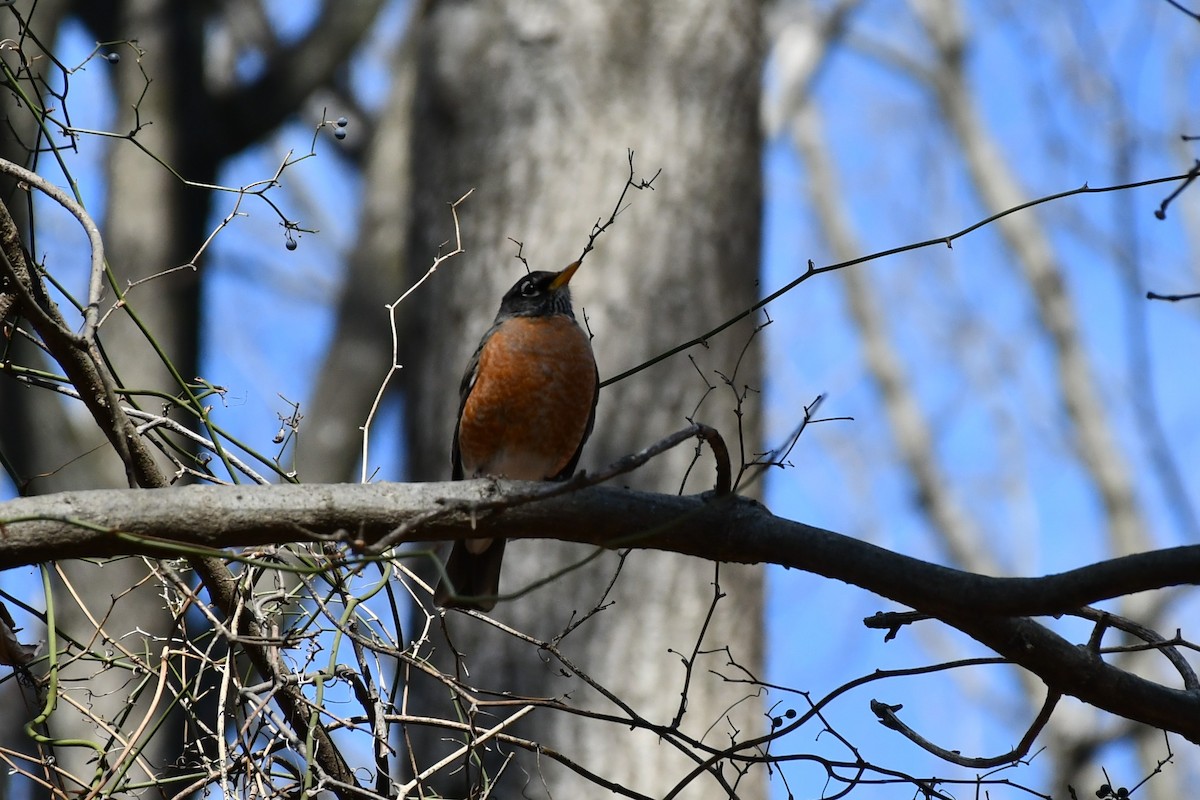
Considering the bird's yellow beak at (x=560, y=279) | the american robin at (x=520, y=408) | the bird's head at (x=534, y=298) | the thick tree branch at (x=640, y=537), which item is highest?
the bird's head at (x=534, y=298)

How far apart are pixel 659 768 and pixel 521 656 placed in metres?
0.64

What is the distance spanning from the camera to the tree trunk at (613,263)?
4449 millimetres

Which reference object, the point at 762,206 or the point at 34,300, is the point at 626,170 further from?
the point at 34,300

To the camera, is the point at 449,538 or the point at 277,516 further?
the point at 449,538

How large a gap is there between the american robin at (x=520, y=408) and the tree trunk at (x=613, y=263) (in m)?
0.36

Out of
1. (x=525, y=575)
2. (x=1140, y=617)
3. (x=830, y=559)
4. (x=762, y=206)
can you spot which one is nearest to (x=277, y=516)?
(x=830, y=559)

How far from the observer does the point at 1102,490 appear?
11289mm

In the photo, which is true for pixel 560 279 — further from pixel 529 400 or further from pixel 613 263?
pixel 613 263

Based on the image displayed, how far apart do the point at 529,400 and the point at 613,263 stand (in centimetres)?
98

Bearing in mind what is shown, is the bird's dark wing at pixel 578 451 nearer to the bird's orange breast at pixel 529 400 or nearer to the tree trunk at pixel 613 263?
the bird's orange breast at pixel 529 400

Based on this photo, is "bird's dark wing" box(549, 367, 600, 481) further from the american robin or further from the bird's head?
the bird's head

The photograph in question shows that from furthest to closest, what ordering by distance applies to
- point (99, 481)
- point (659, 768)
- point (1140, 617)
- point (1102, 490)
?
point (1102, 490) < point (1140, 617) < point (99, 481) < point (659, 768)

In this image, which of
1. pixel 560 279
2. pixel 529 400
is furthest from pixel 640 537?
pixel 560 279

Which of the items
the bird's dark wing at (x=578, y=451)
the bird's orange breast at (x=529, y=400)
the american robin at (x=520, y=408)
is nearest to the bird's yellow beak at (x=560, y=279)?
the american robin at (x=520, y=408)
